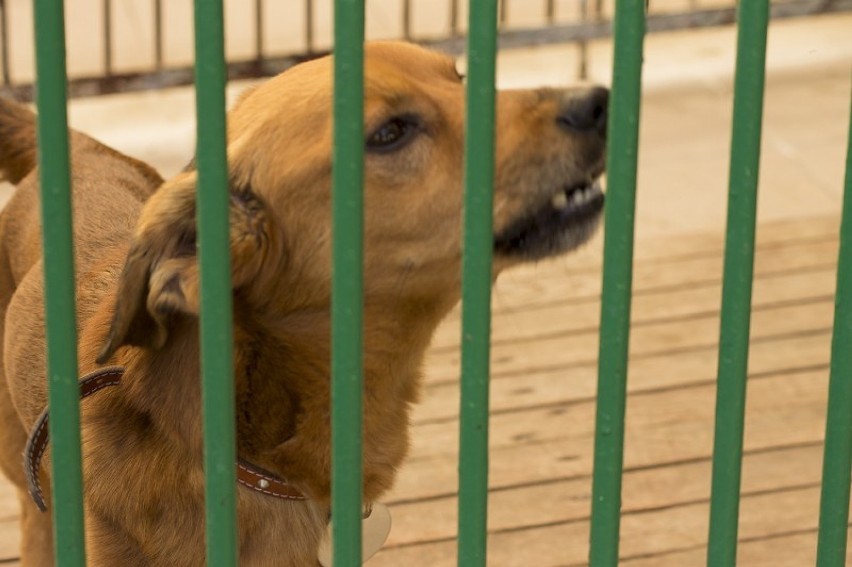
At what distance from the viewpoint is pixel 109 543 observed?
2.92 meters

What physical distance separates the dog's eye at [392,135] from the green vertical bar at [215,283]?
911mm

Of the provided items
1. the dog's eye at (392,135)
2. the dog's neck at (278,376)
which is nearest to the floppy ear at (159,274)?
the dog's neck at (278,376)

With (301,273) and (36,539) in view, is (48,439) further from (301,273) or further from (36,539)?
(36,539)

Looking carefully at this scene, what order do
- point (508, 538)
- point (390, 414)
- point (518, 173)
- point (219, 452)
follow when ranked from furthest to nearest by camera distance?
point (508, 538) → point (390, 414) → point (518, 173) → point (219, 452)

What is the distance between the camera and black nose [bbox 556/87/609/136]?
2740 millimetres

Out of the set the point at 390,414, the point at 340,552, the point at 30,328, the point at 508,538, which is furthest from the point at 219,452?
the point at 508,538

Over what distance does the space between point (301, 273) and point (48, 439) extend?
1.85ft

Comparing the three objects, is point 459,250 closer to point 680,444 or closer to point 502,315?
point 680,444

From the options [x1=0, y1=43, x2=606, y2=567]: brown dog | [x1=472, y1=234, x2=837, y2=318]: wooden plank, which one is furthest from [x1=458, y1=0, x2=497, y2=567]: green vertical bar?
[x1=472, y1=234, x2=837, y2=318]: wooden plank

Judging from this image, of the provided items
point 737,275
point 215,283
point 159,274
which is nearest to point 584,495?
point 159,274

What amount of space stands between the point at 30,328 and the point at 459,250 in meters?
1.07

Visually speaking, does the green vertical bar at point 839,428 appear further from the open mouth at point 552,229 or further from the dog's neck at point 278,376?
the dog's neck at point 278,376

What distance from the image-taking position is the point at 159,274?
2.56m

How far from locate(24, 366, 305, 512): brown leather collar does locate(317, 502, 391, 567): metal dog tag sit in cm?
12
